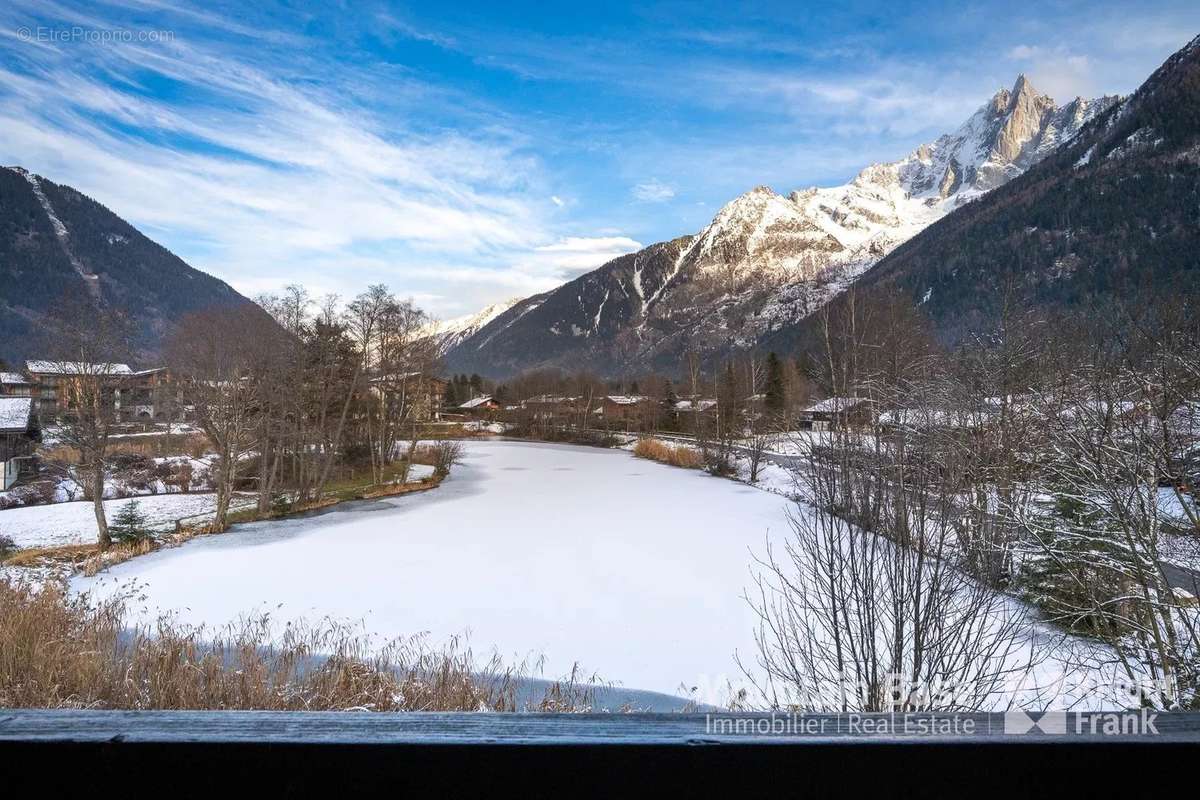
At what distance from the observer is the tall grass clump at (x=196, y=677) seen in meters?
4.39

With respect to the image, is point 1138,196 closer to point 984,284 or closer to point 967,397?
point 984,284

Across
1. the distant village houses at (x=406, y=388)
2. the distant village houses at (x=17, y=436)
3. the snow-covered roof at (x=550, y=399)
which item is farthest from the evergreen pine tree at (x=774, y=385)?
the distant village houses at (x=17, y=436)

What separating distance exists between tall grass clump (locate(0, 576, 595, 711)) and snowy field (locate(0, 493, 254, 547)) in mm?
13468

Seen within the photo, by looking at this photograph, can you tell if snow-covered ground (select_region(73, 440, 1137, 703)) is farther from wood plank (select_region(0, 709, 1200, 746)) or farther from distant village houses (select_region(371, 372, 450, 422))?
distant village houses (select_region(371, 372, 450, 422))

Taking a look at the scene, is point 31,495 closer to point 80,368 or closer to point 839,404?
point 80,368

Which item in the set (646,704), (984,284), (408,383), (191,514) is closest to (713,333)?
(984,284)

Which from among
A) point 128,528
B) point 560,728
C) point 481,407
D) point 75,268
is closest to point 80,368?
point 128,528

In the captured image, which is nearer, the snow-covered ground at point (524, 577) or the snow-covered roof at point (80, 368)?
the snow-covered ground at point (524, 577)

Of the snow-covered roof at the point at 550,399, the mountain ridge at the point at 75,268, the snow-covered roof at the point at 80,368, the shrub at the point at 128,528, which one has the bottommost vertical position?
the shrub at the point at 128,528

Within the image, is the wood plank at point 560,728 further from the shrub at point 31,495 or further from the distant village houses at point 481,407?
the distant village houses at point 481,407

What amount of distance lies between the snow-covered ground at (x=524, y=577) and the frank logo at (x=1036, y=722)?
599 cm

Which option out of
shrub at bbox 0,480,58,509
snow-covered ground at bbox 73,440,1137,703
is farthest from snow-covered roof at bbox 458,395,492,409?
snow-covered ground at bbox 73,440,1137,703

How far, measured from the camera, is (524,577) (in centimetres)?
1156

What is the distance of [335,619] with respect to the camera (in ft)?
29.6
